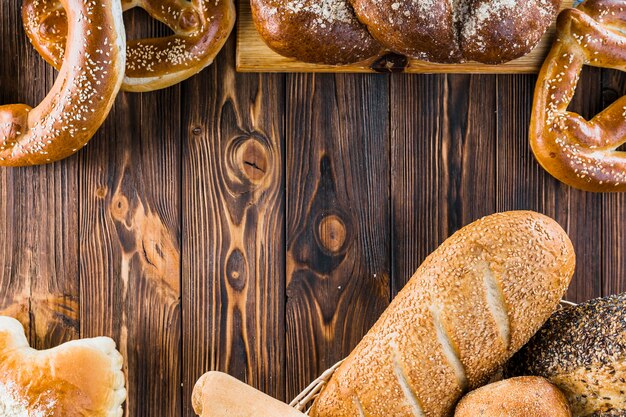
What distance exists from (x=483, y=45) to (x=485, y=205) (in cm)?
47

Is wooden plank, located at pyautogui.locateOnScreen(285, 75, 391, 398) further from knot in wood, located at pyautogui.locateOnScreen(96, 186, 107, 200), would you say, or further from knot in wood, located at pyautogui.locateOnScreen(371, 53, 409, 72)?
knot in wood, located at pyautogui.locateOnScreen(96, 186, 107, 200)

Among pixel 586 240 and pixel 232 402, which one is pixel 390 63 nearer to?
pixel 586 240

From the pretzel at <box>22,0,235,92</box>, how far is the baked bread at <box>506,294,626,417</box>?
107cm

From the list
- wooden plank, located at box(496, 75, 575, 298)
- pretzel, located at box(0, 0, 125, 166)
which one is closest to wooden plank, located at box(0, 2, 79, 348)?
pretzel, located at box(0, 0, 125, 166)

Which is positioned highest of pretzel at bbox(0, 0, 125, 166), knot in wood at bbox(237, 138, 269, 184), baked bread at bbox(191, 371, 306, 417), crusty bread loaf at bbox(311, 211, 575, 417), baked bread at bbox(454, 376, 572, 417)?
pretzel at bbox(0, 0, 125, 166)

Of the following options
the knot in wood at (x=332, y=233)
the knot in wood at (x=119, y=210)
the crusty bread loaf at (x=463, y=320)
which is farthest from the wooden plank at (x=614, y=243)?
the knot in wood at (x=119, y=210)

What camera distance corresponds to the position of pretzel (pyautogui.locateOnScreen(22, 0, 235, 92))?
1.48 meters

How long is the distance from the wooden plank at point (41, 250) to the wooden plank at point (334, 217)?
589mm

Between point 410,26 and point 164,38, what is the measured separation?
608mm

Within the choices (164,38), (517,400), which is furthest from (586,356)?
(164,38)

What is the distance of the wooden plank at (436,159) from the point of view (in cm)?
166

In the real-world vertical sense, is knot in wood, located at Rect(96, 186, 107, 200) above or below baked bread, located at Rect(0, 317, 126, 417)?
above

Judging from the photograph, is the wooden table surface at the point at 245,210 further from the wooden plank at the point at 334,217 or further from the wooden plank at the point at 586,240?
the wooden plank at the point at 586,240

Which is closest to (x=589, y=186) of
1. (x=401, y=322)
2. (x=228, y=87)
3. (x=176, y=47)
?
(x=401, y=322)
